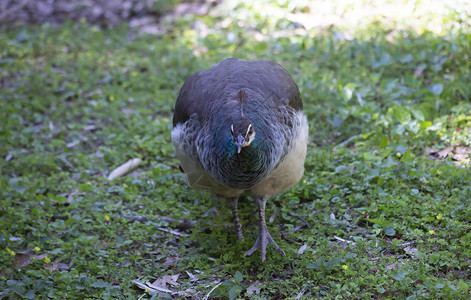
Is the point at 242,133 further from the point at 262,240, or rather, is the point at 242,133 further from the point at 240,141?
the point at 262,240

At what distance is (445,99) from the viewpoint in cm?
527

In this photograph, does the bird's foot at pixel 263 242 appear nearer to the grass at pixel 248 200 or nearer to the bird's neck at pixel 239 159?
the grass at pixel 248 200

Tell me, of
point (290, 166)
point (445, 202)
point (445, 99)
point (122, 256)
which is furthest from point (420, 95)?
point (122, 256)

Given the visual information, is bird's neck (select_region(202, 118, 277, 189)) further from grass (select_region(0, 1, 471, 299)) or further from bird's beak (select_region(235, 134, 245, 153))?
grass (select_region(0, 1, 471, 299))

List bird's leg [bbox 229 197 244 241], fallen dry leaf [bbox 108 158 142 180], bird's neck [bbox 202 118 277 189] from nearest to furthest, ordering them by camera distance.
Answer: bird's neck [bbox 202 118 277 189]
bird's leg [bbox 229 197 244 241]
fallen dry leaf [bbox 108 158 142 180]

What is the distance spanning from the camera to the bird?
131 inches

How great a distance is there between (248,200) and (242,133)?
1.69m

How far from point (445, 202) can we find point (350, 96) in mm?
1891

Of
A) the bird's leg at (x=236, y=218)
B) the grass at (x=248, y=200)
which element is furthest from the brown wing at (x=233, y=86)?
the grass at (x=248, y=200)

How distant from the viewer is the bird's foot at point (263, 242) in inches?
150

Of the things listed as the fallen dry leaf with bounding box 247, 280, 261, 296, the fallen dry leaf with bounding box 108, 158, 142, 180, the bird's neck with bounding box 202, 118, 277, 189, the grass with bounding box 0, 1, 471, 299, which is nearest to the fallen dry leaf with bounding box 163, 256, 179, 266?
the grass with bounding box 0, 1, 471, 299

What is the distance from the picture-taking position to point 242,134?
314 centimetres

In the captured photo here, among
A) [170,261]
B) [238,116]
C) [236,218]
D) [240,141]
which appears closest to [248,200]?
[236,218]

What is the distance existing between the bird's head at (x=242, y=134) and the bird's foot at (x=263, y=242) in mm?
1009
